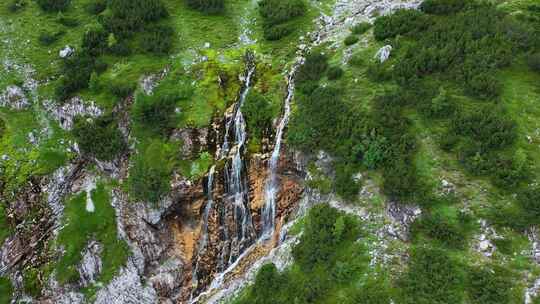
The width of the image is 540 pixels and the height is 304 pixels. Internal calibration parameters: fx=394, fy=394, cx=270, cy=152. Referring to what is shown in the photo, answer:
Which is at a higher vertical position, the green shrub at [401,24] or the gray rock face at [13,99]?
the green shrub at [401,24]

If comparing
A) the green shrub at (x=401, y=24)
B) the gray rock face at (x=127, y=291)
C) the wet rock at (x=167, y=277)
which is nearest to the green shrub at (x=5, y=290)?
the gray rock face at (x=127, y=291)

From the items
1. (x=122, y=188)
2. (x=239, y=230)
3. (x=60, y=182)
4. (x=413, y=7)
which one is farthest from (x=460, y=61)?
(x=60, y=182)

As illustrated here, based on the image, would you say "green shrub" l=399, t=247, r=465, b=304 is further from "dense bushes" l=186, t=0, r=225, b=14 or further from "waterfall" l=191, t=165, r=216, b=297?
"dense bushes" l=186, t=0, r=225, b=14

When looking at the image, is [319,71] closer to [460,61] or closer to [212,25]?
[460,61]

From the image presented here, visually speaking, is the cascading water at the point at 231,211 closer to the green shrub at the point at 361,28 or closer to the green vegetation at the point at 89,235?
the green vegetation at the point at 89,235

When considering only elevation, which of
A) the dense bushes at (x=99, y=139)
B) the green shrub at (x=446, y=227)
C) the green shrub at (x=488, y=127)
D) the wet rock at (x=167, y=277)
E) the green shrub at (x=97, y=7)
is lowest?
the wet rock at (x=167, y=277)

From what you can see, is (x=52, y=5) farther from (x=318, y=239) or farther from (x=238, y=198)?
(x=318, y=239)

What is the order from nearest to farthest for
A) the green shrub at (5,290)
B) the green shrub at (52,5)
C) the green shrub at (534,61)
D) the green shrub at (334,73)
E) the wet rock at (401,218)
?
the wet rock at (401,218) < the green shrub at (534,61) < the green shrub at (5,290) < the green shrub at (334,73) < the green shrub at (52,5)

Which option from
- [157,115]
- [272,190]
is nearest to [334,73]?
[272,190]
